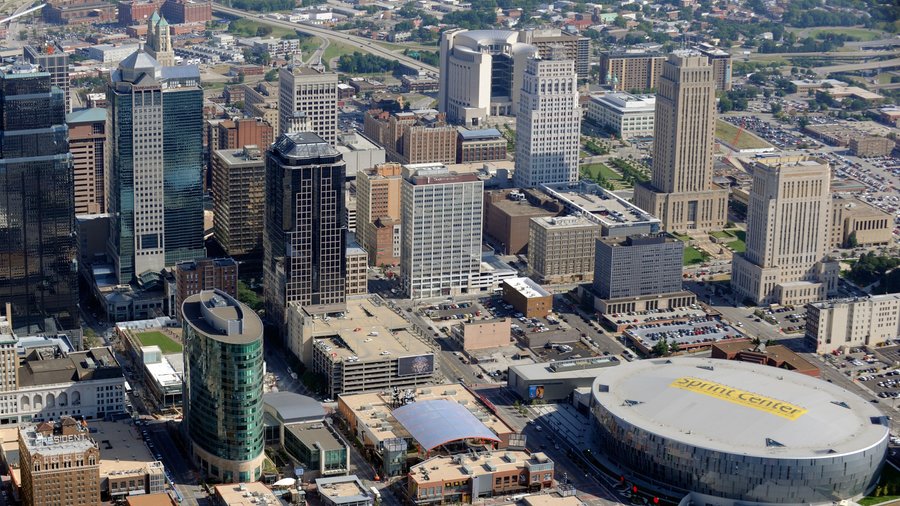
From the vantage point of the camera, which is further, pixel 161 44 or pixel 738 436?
pixel 161 44

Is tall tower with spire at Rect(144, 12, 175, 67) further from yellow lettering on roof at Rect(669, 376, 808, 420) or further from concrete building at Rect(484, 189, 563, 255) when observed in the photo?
yellow lettering on roof at Rect(669, 376, 808, 420)

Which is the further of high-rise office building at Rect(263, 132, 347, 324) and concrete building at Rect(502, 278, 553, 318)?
concrete building at Rect(502, 278, 553, 318)

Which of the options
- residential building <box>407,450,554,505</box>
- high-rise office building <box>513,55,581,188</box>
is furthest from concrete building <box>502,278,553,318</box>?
residential building <box>407,450,554,505</box>

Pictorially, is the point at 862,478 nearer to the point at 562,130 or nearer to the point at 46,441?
the point at 46,441

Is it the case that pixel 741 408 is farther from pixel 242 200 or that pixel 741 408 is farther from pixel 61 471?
pixel 242 200

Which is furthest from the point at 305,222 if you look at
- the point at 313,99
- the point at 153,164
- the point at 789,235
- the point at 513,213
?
the point at 789,235

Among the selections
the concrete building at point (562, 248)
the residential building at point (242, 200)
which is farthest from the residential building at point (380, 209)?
the concrete building at point (562, 248)

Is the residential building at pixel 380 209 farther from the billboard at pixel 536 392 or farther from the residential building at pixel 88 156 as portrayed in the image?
the billboard at pixel 536 392
